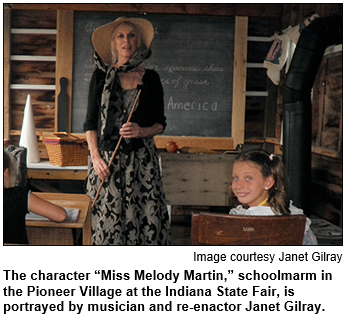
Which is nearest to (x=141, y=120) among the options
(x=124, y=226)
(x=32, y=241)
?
(x=124, y=226)

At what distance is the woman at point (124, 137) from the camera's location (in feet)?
7.27

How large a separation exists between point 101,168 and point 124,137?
0.67 feet

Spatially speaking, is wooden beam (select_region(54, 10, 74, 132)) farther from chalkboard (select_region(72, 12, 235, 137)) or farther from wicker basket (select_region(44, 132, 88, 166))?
wicker basket (select_region(44, 132, 88, 166))

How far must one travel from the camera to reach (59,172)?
10.7 ft

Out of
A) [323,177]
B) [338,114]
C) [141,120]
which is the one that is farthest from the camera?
[323,177]

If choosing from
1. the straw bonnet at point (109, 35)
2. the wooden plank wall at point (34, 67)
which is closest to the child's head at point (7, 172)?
the straw bonnet at point (109, 35)

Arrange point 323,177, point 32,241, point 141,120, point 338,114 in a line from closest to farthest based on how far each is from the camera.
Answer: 1. point 32,241
2. point 141,120
3. point 338,114
4. point 323,177

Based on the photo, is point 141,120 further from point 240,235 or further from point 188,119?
point 188,119

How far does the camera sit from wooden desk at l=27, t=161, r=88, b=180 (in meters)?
3.25

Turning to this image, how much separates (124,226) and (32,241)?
0.47m

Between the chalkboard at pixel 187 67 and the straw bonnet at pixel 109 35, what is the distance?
1.61 meters

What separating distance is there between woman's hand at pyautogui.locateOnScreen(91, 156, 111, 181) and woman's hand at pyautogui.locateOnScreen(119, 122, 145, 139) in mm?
185

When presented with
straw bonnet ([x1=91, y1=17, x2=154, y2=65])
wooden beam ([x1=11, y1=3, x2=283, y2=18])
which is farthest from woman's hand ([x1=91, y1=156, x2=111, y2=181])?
wooden beam ([x1=11, y1=3, x2=283, y2=18])
